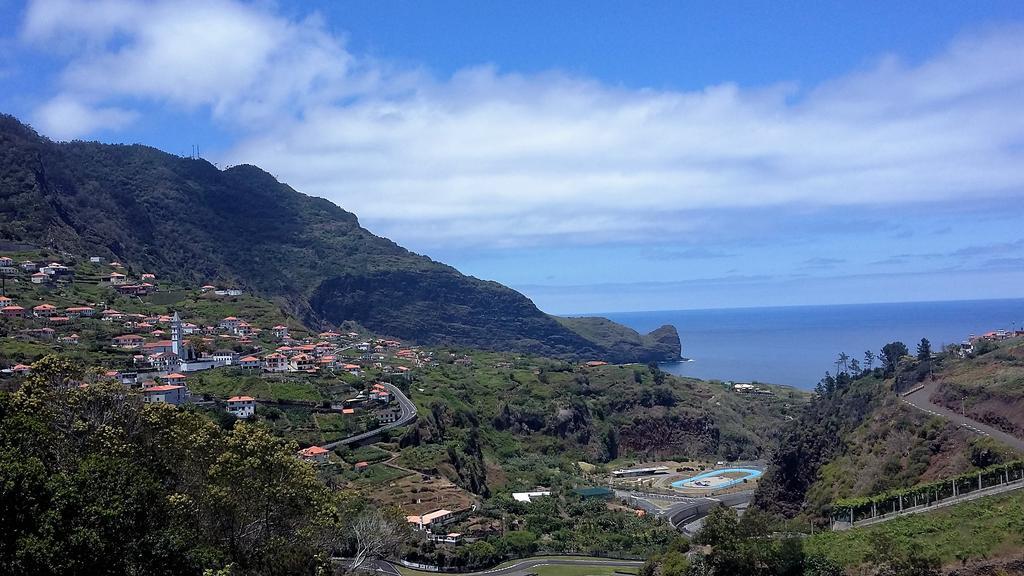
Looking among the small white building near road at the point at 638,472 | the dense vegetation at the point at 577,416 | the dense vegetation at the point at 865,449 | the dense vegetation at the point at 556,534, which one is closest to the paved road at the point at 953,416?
the dense vegetation at the point at 865,449

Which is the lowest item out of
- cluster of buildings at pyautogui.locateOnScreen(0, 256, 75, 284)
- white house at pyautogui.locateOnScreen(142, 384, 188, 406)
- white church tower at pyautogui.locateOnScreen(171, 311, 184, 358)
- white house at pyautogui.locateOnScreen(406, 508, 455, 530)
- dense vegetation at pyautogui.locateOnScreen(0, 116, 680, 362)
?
white house at pyautogui.locateOnScreen(406, 508, 455, 530)

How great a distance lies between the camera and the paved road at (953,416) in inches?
1623

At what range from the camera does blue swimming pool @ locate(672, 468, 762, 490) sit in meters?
72.6

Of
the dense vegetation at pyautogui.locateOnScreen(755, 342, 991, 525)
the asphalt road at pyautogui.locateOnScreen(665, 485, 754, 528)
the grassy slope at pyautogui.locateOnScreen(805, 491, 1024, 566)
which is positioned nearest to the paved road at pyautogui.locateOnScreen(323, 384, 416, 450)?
the asphalt road at pyautogui.locateOnScreen(665, 485, 754, 528)

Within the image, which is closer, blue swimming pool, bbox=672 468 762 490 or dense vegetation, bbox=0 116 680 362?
blue swimming pool, bbox=672 468 762 490

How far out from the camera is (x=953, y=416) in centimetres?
4691

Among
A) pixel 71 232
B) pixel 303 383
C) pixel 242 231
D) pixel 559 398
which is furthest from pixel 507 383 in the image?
pixel 242 231

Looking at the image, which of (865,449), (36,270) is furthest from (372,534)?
(36,270)

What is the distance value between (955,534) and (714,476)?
49.7 meters

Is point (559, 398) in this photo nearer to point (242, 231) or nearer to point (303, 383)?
point (303, 383)

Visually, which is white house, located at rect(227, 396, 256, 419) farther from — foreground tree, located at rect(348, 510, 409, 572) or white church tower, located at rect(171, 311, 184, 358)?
foreground tree, located at rect(348, 510, 409, 572)

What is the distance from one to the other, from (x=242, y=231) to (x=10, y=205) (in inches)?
3196

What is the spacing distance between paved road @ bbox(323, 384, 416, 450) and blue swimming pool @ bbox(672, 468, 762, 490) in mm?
25567

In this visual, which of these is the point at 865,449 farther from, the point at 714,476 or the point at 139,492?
the point at 139,492
